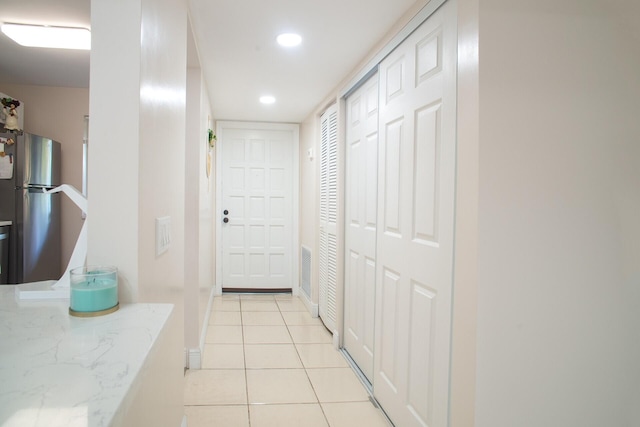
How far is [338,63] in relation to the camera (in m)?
2.84

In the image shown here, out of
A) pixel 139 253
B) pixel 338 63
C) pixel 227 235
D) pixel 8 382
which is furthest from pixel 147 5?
pixel 227 235

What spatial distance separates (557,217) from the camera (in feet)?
4.58

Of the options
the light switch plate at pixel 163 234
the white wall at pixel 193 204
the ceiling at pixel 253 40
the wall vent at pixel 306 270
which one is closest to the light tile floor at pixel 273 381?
the white wall at pixel 193 204

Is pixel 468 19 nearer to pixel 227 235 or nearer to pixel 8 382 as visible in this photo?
pixel 8 382

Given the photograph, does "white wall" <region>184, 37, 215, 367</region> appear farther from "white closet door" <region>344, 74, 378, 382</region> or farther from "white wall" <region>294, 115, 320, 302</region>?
"white wall" <region>294, 115, 320, 302</region>

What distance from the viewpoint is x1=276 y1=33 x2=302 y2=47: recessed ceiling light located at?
2365mm

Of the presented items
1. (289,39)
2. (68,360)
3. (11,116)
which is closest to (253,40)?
(289,39)

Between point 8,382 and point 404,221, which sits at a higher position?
point 404,221

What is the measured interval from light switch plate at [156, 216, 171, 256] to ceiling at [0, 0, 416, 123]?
4.00ft

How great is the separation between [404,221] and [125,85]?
141cm

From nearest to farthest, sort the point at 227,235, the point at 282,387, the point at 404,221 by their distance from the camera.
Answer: the point at 404,221 < the point at 282,387 < the point at 227,235

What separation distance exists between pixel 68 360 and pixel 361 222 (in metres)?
2.25

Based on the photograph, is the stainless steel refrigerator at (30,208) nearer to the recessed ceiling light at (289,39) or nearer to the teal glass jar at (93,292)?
the teal glass jar at (93,292)

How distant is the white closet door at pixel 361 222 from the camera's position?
8.42 feet
